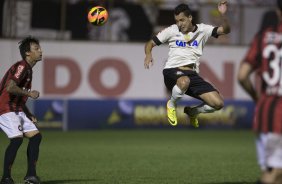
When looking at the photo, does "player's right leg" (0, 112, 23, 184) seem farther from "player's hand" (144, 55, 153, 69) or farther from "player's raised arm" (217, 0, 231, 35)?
"player's raised arm" (217, 0, 231, 35)

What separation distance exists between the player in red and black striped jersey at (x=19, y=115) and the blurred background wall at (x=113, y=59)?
13.1 metres

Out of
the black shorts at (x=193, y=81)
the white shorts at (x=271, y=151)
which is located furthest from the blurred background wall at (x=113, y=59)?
the white shorts at (x=271, y=151)

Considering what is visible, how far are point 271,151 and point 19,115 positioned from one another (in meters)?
4.73

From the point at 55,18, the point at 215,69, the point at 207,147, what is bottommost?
the point at 207,147

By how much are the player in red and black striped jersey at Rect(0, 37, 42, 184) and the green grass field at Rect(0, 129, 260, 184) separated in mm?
857

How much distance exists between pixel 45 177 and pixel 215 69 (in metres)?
16.1

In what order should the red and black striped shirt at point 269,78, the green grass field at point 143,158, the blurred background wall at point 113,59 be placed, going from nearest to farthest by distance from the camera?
the red and black striped shirt at point 269,78 < the green grass field at point 143,158 < the blurred background wall at point 113,59

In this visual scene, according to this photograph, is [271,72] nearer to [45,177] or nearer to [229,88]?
[45,177]

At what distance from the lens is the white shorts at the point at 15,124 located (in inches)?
383

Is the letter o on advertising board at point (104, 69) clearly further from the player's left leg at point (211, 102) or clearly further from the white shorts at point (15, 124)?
the white shorts at point (15, 124)

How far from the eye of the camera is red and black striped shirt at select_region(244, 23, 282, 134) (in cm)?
613

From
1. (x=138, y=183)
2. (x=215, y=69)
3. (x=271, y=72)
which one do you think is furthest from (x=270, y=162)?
(x=215, y=69)

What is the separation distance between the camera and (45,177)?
36.4 ft

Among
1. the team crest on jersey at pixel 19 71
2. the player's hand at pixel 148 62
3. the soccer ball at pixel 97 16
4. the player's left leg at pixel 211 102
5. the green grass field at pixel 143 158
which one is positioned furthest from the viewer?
the soccer ball at pixel 97 16
